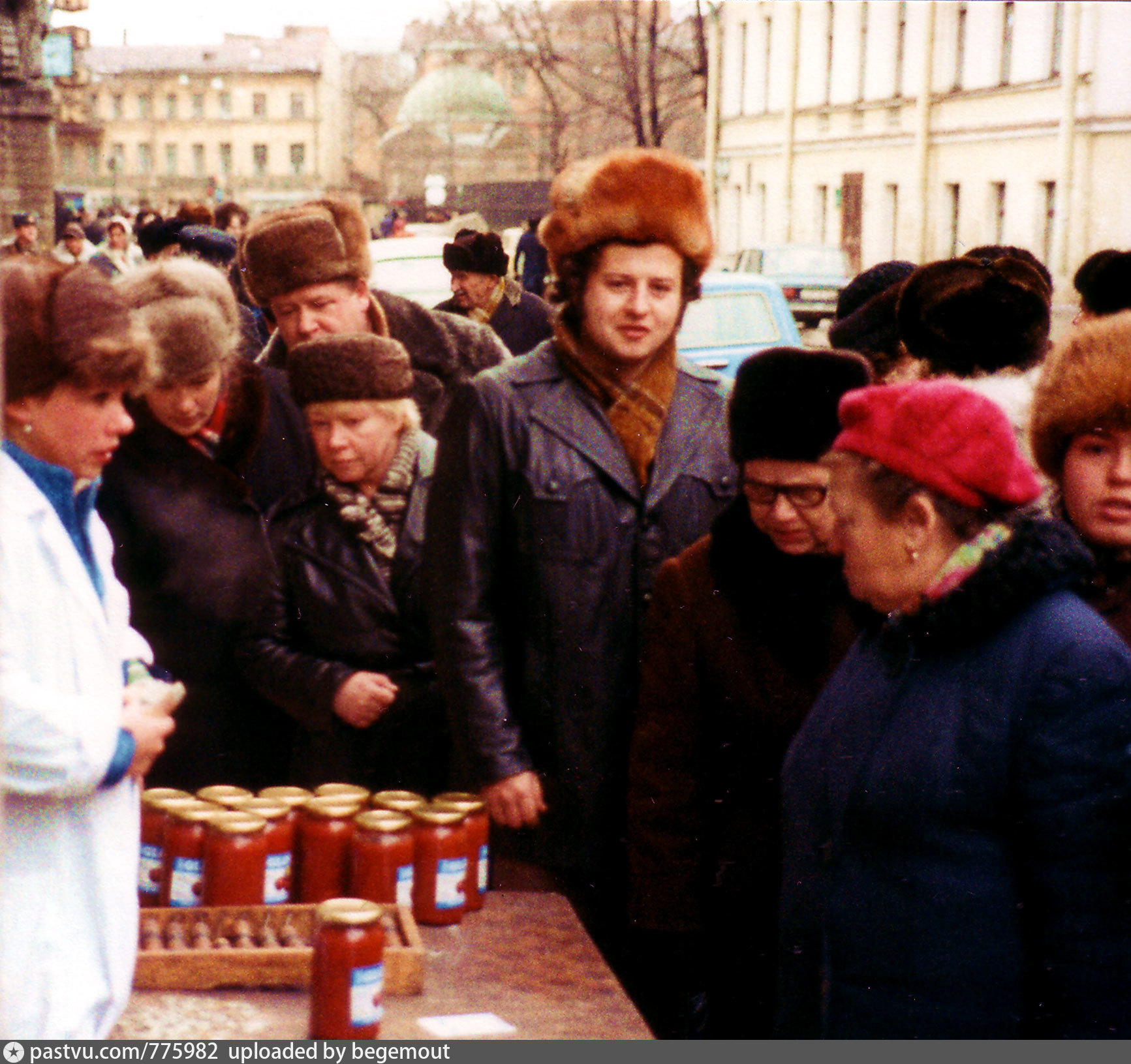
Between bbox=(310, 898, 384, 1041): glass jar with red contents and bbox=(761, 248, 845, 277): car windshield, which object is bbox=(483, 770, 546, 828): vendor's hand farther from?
bbox=(761, 248, 845, 277): car windshield

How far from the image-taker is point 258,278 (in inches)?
160

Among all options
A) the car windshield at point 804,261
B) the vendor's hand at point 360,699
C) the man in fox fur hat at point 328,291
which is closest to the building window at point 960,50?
the car windshield at point 804,261

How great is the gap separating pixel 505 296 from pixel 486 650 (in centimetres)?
496

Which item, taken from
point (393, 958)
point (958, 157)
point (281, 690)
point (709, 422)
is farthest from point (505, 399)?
point (958, 157)

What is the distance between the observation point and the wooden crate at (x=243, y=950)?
2.51 m

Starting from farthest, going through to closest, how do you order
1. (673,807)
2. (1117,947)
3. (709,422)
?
(709,422), (673,807), (1117,947)

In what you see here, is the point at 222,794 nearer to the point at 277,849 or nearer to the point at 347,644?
the point at 277,849

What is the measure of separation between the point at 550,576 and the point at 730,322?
874cm

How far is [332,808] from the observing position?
2.85 m

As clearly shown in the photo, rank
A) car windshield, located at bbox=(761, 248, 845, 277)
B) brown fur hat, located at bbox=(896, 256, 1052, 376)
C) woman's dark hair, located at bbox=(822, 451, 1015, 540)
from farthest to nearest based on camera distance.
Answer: car windshield, located at bbox=(761, 248, 845, 277) → brown fur hat, located at bbox=(896, 256, 1052, 376) → woman's dark hair, located at bbox=(822, 451, 1015, 540)

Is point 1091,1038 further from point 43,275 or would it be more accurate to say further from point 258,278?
point 258,278

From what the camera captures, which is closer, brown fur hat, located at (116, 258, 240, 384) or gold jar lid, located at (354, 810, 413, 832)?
gold jar lid, located at (354, 810, 413, 832)

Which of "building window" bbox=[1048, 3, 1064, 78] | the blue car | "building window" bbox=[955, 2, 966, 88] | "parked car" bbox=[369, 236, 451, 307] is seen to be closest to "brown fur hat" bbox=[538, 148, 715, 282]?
"parked car" bbox=[369, 236, 451, 307]

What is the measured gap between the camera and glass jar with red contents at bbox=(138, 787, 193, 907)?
9.35 ft
